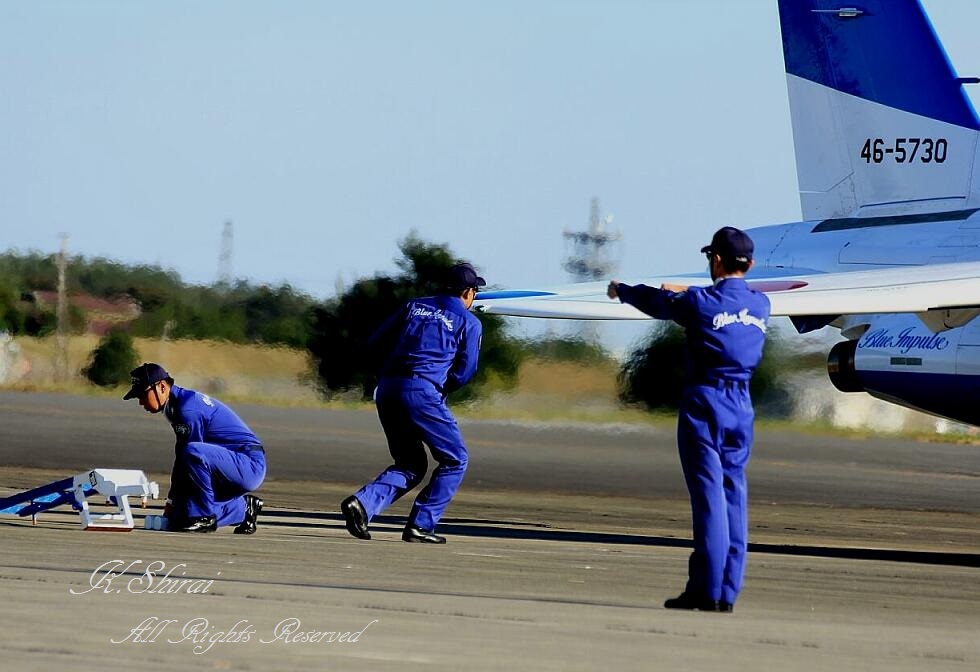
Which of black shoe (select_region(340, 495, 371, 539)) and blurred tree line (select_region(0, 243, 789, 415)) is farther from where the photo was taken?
blurred tree line (select_region(0, 243, 789, 415))

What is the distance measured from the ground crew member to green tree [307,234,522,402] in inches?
537

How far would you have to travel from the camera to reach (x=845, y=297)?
13375mm

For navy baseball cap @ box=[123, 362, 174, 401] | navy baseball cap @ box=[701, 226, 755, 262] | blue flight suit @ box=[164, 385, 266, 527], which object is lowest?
blue flight suit @ box=[164, 385, 266, 527]

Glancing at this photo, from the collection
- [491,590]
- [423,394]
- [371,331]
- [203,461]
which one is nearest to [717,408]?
[491,590]

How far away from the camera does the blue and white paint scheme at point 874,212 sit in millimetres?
15125

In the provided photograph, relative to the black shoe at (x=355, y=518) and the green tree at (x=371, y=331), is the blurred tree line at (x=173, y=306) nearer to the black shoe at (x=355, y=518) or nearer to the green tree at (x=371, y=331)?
the green tree at (x=371, y=331)

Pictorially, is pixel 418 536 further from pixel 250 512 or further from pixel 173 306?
pixel 173 306

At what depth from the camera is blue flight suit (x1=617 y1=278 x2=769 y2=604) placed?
8.15 metres

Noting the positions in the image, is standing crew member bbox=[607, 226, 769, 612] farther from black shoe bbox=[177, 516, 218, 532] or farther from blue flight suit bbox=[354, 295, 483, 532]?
black shoe bbox=[177, 516, 218, 532]

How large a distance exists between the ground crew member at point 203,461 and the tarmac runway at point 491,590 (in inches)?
11.5

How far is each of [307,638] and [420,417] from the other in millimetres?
5678

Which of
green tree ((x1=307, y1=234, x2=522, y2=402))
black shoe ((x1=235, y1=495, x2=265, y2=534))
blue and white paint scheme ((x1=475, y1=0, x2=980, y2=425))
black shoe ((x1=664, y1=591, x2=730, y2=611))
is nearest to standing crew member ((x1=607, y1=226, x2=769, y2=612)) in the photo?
black shoe ((x1=664, y1=591, x2=730, y2=611))

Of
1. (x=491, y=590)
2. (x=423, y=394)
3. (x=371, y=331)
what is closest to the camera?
(x=491, y=590)

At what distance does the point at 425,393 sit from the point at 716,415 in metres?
4.00
